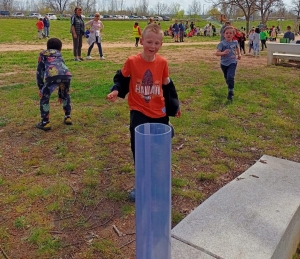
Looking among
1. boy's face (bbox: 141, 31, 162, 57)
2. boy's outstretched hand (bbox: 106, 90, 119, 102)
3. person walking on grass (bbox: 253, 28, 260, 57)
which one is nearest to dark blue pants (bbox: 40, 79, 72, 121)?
boy's outstretched hand (bbox: 106, 90, 119, 102)

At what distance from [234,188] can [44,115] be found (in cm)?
312

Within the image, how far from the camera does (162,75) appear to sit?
310 centimetres


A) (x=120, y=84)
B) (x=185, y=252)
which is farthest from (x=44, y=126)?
(x=185, y=252)

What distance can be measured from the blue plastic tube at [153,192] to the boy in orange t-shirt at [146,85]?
3.50 feet

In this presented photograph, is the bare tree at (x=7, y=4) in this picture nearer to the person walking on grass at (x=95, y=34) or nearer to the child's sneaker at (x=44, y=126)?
the person walking on grass at (x=95, y=34)

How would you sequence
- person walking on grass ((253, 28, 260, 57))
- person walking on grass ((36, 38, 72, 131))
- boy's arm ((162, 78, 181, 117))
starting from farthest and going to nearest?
person walking on grass ((253, 28, 260, 57)) → person walking on grass ((36, 38, 72, 131)) → boy's arm ((162, 78, 181, 117))

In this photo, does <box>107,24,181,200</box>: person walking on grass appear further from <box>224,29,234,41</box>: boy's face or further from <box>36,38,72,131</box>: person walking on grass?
<box>224,29,234,41</box>: boy's face

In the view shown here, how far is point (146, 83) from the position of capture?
9.94 feet

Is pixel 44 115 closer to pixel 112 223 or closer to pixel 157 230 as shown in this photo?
pixel 112 223

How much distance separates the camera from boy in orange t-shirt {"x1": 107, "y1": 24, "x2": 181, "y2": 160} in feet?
9.83

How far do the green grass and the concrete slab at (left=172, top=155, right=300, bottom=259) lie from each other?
39cm

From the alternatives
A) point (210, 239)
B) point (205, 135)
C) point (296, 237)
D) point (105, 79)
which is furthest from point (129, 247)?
point (105, 79)

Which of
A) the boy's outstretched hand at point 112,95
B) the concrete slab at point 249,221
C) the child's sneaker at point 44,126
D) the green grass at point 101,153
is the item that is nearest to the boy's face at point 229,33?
the green grass at point 101,153

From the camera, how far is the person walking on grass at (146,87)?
300cm
